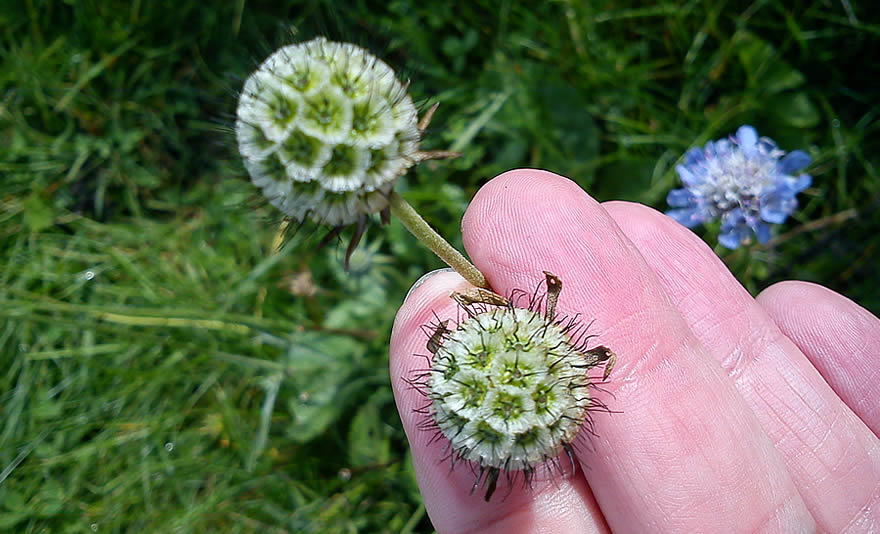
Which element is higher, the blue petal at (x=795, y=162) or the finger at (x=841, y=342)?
the blue petal at (x=795, y=162)

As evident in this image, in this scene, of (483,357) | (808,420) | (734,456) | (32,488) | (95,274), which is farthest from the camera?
(95,274)

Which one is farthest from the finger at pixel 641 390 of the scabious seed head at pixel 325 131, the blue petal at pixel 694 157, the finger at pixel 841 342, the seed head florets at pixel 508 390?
the blue petal at pixel 694 157

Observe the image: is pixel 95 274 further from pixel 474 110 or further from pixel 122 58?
pixel 474 110

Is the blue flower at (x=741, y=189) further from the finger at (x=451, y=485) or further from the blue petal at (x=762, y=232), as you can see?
the finger at (x=451, y=485)

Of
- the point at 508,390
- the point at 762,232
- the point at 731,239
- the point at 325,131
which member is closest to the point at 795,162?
the point at 762,232

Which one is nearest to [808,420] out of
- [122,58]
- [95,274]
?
[95,274]

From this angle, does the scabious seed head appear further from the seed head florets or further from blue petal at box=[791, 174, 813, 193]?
blue petal at box=[791, 174, 813, 193]
